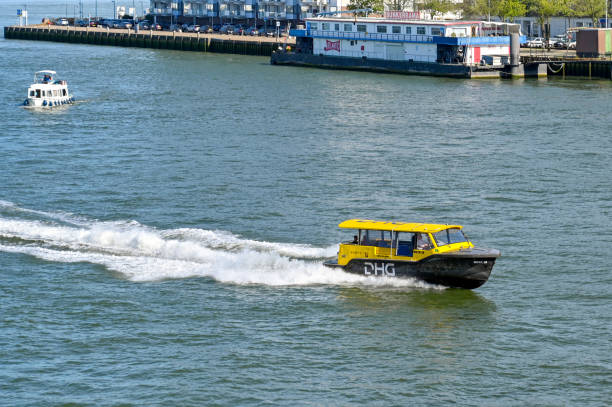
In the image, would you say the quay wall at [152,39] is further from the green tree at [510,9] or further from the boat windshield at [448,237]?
the boat windshield at [448,237]

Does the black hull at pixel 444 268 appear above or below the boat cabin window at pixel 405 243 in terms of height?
below

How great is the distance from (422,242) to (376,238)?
1600mm

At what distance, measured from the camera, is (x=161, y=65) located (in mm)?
124188

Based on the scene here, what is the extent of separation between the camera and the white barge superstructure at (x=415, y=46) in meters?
105

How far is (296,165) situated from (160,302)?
23.0 meters

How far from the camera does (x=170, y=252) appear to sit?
120 feet

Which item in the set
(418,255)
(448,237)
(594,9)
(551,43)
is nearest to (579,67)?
(551,43)

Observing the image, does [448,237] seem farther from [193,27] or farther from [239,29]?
[193,27]

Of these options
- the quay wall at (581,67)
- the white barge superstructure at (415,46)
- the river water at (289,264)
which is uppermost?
the white barge superstructure at (415,46)

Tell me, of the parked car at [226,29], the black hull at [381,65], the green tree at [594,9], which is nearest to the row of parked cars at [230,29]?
the parked car at [226,29]

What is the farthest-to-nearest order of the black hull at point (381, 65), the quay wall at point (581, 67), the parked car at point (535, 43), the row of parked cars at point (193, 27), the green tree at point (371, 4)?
1. the row of parked cars at point (193, 27)
2. the green tree at point (371, 4)
3. the parked car at point (535, 43)
4. the black hull at point (381, 65)
5. the quay wall at point (581, 67)

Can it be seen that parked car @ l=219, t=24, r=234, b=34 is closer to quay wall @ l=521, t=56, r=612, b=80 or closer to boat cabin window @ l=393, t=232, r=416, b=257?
quay wall @ l=521, t=56, r=612, b=80

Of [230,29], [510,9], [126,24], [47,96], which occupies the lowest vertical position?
[47,96]

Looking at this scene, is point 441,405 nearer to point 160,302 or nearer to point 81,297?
point 160,302
